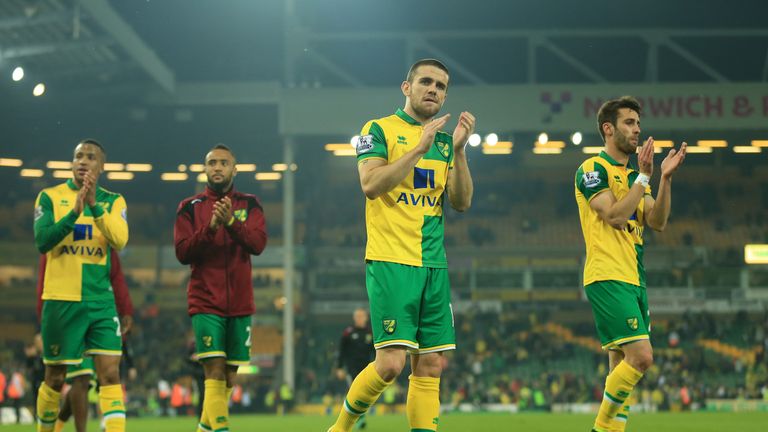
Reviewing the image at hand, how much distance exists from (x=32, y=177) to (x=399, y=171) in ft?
117

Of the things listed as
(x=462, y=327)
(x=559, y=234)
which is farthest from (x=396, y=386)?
(x=559, y=234)

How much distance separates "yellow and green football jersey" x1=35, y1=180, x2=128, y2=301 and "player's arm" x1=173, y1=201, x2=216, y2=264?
420mm

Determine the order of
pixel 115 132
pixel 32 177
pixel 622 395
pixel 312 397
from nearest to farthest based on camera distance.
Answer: pixel 622 395 < pixel 312 397 < pixel 115 132 < pixel 32 177

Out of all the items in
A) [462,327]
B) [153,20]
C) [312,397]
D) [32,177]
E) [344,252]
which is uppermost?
[153,20]

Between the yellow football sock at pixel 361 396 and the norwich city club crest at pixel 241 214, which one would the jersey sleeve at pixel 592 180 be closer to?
the yellow football sock at pixel 361 396

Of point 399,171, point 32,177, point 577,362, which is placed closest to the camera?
point 399,171

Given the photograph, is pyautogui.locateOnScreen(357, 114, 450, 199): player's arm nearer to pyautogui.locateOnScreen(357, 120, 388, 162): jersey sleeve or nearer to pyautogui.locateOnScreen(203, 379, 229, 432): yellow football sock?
pyautogui.locateOnScreen(357, 120, 388, 162): jersey sleeve

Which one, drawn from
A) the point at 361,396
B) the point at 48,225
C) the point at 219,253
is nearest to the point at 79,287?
the point at 48,225

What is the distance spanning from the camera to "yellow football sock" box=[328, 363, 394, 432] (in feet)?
17.7

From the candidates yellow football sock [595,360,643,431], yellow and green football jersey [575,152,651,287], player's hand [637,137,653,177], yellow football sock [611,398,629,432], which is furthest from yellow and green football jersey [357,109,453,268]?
yellow football sock [611,398,629,432]

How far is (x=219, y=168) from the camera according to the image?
761 centimetres

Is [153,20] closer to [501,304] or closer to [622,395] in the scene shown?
[501,304]

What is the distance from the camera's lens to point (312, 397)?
29469 millimetres

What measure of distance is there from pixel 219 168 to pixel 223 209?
2.06 ft
